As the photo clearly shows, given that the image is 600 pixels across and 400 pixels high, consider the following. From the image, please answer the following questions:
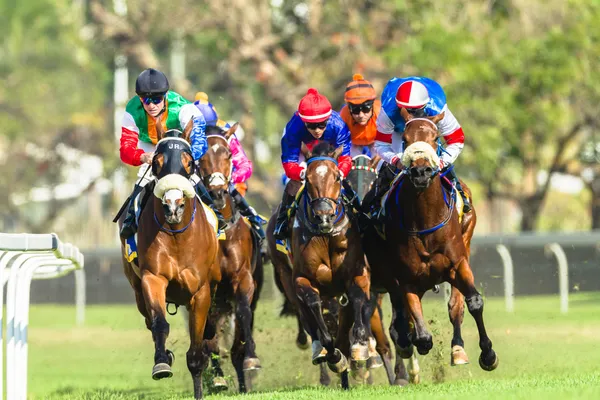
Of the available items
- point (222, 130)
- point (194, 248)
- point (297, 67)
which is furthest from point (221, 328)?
point (297, 67)

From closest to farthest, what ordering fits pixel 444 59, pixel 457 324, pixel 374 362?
pixel 457 324 < pixel 374 362 < pixel 444 59

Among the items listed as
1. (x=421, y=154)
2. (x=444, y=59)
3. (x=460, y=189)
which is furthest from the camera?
(x=444, y=59)

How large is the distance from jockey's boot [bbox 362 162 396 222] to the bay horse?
259 millimetres

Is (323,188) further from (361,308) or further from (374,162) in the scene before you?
(374,162)

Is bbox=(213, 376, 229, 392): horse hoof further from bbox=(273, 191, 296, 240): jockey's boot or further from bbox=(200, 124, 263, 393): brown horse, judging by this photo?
bbox=(273, 191, 296, 240): jockey's boot

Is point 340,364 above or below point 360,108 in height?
below

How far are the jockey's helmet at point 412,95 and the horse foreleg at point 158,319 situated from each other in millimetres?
2124

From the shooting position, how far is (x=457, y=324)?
29.5 ft

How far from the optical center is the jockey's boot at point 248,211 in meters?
10.6

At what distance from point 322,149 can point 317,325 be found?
128 centimetres

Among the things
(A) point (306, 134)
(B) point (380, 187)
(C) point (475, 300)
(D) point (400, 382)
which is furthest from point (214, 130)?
(C) point (475, 300)

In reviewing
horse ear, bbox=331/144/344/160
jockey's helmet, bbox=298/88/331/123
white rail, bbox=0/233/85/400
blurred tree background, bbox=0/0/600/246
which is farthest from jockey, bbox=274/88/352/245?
blurred tree background, bbox=0/0/600/246

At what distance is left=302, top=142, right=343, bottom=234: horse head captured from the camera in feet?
28.2

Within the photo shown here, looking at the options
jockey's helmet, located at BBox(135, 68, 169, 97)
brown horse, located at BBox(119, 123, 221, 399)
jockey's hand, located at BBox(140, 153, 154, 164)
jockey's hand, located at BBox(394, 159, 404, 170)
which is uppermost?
jockey's helmet, located at BBox(135, 68, 169, 97)
